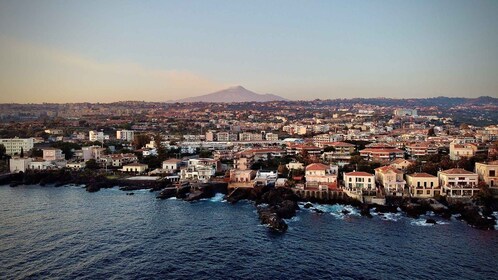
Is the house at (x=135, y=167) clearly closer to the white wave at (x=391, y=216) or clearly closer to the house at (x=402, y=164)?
the house at (x=402, y=164)

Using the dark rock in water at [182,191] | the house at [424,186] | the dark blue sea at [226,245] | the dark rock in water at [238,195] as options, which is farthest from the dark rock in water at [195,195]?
the house at [424,186]

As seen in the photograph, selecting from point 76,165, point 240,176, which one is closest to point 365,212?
point 240,176

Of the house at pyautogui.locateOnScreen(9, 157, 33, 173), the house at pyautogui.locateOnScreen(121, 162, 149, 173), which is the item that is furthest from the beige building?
the house at pyautogui.locateOnScreen(9, 157, 33, 173)

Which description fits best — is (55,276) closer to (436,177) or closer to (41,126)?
(436,177)

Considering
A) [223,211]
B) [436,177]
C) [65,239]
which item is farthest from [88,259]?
[436,177]

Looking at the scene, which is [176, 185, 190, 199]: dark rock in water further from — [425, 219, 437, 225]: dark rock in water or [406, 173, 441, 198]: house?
[425, 219, 437, 225]: dark rock in water

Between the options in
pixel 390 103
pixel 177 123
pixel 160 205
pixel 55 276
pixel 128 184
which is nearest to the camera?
pixel 55 276

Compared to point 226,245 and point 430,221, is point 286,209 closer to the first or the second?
point 226,245
